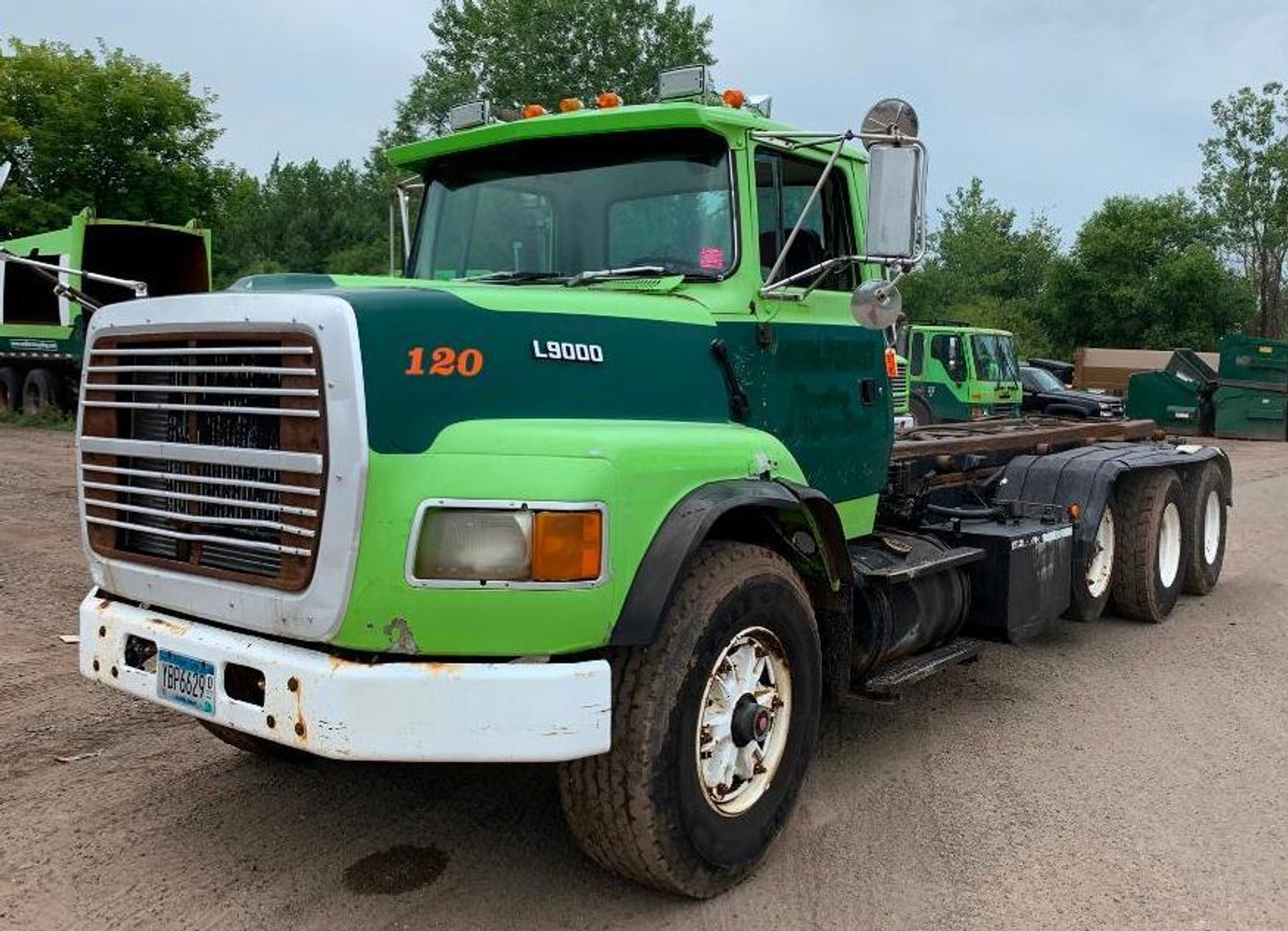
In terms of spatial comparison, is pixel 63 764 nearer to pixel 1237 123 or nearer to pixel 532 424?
pixel 532 424

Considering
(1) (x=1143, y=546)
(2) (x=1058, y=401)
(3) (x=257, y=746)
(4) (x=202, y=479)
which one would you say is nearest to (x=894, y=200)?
(4) (x=202, y=479)

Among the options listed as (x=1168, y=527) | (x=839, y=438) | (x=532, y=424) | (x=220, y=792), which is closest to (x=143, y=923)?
(x=220, y=792)

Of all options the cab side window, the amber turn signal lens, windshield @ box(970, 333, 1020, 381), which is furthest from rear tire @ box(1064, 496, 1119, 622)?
windshield @ box(970, 333, 1020, 381)

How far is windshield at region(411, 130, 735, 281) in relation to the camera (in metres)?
4.11

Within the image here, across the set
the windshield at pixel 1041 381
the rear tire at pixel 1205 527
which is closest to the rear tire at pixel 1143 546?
the rear tire at pixel 1205 527

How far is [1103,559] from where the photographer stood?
7039 millimetres

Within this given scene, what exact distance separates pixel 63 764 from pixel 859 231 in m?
3.97

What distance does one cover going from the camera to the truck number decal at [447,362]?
120 inches

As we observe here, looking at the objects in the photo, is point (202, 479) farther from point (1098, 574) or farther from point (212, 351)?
point (1098, 574)

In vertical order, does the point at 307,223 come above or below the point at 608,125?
above

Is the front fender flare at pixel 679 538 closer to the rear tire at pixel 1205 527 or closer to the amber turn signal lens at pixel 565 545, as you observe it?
the amber turn signal lens at pixel 565 545

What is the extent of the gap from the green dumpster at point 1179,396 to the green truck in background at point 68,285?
19691mm

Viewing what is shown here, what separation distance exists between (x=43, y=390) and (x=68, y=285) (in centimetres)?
562

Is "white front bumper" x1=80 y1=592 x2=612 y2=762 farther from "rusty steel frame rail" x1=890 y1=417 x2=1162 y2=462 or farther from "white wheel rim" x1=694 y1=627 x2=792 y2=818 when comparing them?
"rusty steel frame rail" x1=890 y1=417 x2=1162 y2=462
